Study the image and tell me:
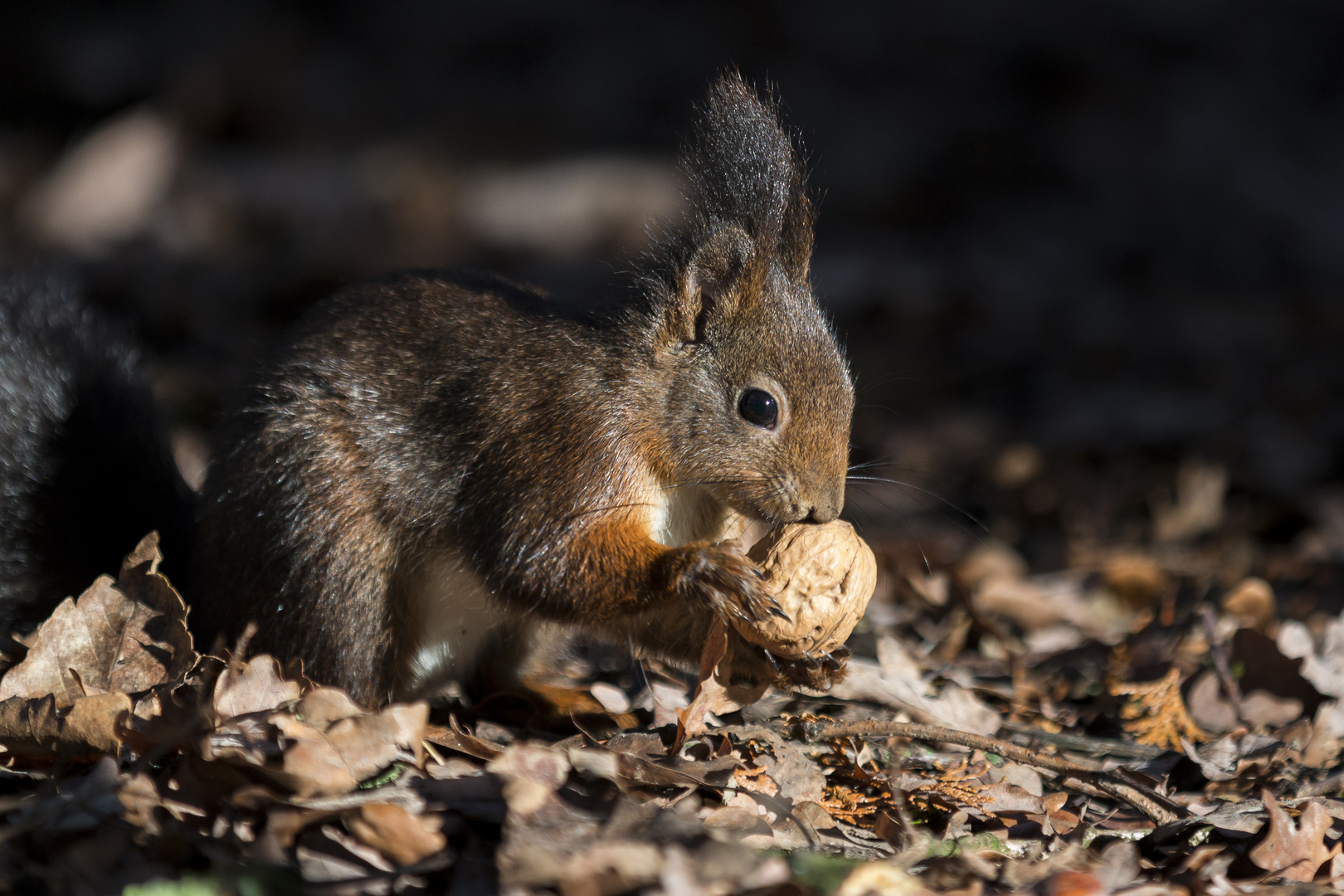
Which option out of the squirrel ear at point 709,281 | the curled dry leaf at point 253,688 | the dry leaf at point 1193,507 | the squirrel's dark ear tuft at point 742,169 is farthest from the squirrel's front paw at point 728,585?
the dry leaf at point 1193,507

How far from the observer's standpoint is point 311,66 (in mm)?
9805

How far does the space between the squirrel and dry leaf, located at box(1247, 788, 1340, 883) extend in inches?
103

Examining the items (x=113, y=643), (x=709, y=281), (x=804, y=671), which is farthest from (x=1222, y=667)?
(x=113, y=643)

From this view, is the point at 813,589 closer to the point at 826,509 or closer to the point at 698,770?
the point at 826,509

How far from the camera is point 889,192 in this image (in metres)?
9.15

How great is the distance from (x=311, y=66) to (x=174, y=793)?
883 centimetres

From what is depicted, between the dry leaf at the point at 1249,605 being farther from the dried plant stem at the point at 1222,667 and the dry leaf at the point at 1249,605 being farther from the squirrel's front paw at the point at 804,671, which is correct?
the squirrel's front paw at the point at 804,671

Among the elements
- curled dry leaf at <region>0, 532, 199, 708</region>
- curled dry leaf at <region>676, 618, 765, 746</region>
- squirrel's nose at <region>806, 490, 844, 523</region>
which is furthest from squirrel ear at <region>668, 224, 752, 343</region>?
curled dry leaf at <region>0, 532, 199, 708</region>

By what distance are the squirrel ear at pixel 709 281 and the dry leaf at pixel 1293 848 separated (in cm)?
160

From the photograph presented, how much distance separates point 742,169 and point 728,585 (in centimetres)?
98

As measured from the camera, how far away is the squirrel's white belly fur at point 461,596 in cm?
278

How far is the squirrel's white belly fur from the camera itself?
2.78 metres

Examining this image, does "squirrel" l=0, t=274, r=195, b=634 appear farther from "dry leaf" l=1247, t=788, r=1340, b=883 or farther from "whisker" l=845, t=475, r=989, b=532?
"dry leaf" l=1247, t=788, r=1340, b=883

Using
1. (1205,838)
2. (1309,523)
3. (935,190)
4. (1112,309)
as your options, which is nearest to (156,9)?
(935,190)
